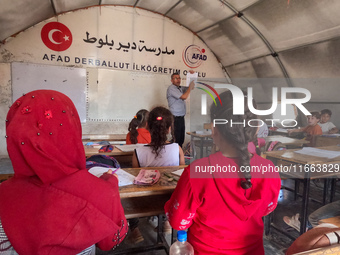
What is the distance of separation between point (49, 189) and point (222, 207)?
0.67 meters

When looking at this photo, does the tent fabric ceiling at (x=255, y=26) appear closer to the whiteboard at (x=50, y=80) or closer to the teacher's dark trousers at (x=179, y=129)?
the whiteboard at (x=50, y=80)

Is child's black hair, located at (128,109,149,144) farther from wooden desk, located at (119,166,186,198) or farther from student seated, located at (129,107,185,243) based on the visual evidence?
wooden desk, located at (119,166,186,198)

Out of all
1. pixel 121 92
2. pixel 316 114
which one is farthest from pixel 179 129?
pixel 316 114

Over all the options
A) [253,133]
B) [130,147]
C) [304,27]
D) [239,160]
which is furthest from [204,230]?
[304,27]

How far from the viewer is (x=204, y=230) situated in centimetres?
102

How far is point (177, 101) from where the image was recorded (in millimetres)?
4598

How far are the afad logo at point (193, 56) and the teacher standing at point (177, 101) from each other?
6.44 feet

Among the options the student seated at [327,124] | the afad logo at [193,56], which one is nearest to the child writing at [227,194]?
the student seated at [327,124]

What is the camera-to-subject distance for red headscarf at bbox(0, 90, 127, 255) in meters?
0.75

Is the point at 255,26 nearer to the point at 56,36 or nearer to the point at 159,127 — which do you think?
the point at 159,127

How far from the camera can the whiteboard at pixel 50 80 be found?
188 inches

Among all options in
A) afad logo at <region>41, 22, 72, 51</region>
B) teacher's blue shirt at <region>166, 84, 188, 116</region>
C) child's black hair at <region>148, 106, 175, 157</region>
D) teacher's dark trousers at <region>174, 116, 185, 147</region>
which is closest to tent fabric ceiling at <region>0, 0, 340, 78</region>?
afad logo at <region>41, 22, 72, 51</region>

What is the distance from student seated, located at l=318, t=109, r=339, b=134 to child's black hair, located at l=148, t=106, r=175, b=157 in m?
4.04

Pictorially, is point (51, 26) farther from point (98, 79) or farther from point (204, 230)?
point (204, 230)
